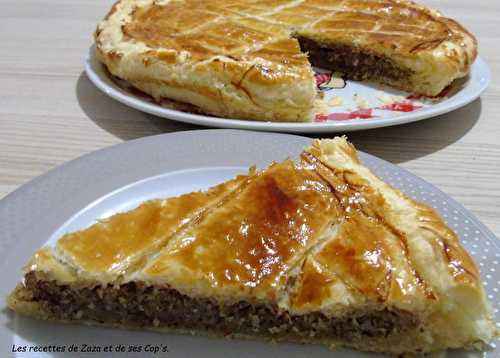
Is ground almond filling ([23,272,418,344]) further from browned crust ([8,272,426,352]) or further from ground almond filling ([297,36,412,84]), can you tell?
ground almond filling ([297,36,412,84])

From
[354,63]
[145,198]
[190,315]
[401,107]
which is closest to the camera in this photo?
[190,315]

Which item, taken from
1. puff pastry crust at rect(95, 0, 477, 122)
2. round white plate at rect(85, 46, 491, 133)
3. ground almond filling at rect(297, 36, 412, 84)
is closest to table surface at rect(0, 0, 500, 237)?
round white plate at rect(85, 46, 491, 133)

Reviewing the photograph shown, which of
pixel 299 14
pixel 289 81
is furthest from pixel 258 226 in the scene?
pixel 299 14

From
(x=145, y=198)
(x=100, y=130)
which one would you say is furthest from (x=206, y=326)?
(x=100, y=130)

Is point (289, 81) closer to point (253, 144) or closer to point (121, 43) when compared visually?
point (253, 144)

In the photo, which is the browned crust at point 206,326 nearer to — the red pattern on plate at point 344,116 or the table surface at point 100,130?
the table surface at point 100,130

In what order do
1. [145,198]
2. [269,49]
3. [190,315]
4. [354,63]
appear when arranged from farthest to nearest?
[354,63] → [269,49] → [145,198] → [190,315]

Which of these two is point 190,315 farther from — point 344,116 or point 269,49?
point 269,49
